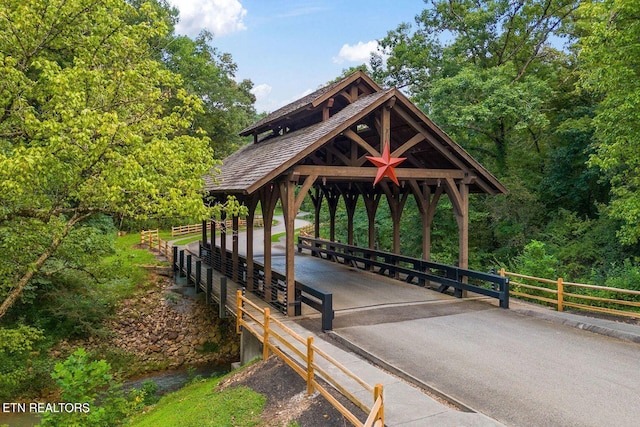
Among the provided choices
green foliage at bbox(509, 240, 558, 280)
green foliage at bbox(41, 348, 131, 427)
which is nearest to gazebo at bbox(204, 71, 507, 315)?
green foliage at bbox(509, 240, 558, 280)

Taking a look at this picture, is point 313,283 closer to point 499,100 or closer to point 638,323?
point 638,323

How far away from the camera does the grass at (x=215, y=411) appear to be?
6.21m

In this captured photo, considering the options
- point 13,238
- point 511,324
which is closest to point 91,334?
point 13,238

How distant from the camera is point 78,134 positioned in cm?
661

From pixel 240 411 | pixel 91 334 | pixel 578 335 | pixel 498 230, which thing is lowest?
pixel 91 334

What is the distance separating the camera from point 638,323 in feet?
29.5

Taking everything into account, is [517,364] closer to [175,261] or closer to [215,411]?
[215,411]

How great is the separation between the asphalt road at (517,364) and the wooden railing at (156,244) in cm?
1553

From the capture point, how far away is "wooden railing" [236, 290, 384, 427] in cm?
450

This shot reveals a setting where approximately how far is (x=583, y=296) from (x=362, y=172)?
563cm

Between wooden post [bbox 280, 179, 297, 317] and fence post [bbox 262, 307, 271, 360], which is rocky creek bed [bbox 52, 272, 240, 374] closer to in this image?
wooden post [bbox 280, 179, 297, 317]

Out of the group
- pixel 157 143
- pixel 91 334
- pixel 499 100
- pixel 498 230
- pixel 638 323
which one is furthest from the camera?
pixel 498 230

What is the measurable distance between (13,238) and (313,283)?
7.89 meters

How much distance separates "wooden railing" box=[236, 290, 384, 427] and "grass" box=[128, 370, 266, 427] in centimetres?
82
